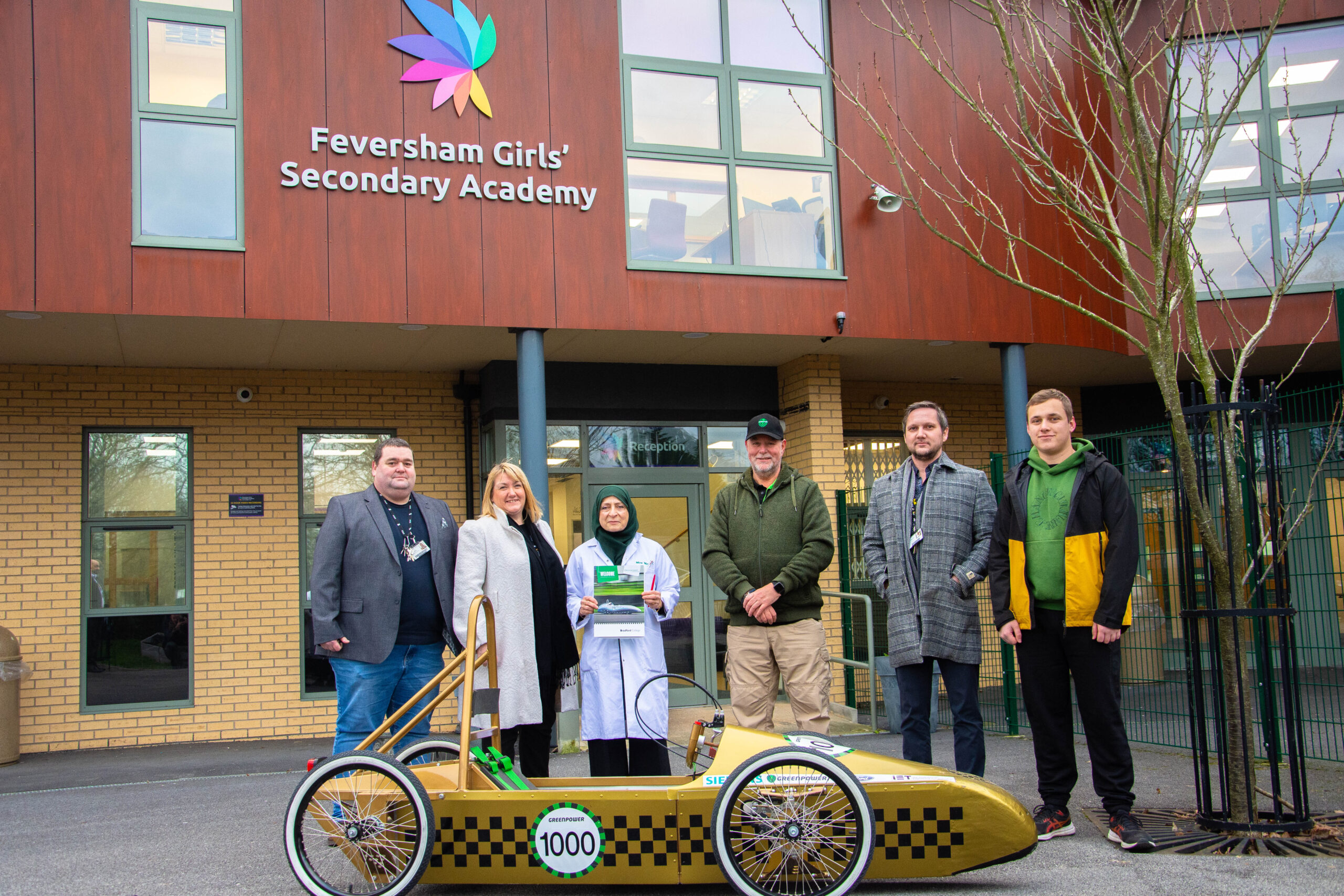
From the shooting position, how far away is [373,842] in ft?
12.1

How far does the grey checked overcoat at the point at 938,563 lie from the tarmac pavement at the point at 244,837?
0.90 meters

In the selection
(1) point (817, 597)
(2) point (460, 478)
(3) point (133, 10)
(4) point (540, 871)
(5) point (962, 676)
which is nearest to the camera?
(4) point (540, 871)

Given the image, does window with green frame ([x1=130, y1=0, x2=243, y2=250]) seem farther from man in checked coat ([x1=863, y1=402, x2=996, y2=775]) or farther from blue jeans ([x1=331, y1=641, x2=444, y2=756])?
man in checked coat ([x1=863, y1=402, x2=996, y2=775])

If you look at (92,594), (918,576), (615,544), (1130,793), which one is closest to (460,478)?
(92,594)

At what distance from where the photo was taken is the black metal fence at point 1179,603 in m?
6.72

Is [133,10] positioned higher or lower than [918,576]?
higher

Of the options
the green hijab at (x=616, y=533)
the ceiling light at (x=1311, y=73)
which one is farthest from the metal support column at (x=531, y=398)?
the ceiling light at (x=1311, y=73)

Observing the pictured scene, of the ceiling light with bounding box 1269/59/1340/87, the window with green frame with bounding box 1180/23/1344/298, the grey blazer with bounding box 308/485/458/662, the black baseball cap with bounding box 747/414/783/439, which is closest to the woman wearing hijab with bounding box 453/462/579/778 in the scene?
the grey blazer with bounding box 308/485/458/662

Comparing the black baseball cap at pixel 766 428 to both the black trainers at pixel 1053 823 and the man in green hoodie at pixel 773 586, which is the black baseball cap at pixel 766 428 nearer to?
the man in green hoodie at pixel 773 586

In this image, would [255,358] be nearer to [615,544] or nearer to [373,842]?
[615,544]

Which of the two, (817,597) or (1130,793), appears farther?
(817,597)

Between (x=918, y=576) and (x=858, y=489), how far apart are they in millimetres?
5835

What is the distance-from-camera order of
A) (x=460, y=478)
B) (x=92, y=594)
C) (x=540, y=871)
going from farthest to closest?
(x=460, y=478)
(x=92, y=594)
(x=540, y=871)

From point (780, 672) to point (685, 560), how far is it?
16.8 ft
